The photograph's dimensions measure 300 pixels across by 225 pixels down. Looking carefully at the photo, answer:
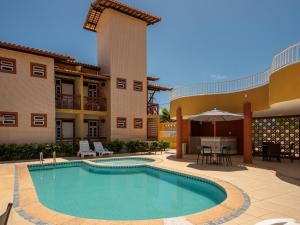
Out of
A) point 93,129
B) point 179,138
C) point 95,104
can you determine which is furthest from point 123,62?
point 179,138

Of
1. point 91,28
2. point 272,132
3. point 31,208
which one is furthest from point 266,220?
point 91,28

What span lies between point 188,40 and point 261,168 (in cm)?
1587

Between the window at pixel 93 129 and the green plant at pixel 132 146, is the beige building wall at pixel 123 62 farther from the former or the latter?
the window at pixel 93 129

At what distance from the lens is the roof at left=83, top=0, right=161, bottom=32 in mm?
19375

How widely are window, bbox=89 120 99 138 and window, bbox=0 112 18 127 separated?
21.7ft

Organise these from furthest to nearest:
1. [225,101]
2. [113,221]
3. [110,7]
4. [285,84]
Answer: [110,7] → [225,101] → [285,84] → [113,221]

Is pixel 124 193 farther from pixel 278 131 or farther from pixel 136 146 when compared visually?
pixel 278 131

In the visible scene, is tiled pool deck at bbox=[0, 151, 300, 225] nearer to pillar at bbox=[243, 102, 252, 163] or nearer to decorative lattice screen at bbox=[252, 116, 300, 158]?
pillar at bbox=[243, 102, 252, 163]

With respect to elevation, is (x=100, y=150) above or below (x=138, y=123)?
below

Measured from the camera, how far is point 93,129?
21.2m

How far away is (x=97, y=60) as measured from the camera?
22.3 meters

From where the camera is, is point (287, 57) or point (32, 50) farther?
point (32, 50)

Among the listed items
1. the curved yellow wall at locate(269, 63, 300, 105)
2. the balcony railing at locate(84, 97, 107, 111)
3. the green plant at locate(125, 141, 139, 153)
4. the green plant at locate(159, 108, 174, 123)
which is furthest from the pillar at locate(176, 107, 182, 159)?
the green plant at locate(159, 108, 174, 123)

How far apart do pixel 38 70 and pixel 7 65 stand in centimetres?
188
